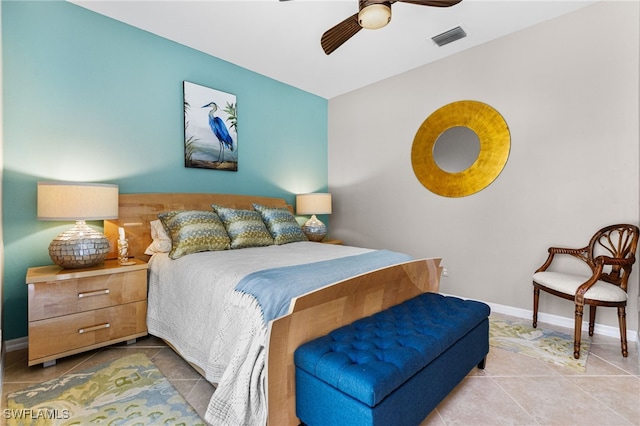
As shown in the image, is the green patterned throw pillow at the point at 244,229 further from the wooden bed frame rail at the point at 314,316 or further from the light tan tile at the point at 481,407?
the light tan tile at the point at 481,407

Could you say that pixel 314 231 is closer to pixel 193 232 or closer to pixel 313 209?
pixel 313 209

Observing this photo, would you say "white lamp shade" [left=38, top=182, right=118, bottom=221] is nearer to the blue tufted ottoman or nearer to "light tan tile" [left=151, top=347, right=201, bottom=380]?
"light tan tile" [left=151, top=347, right=201, bottom=380]

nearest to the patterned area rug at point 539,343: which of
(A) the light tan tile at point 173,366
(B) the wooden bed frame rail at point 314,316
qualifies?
(B) the wooden bed frame rail at point 314,316

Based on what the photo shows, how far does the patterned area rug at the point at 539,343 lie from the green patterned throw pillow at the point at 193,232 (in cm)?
243

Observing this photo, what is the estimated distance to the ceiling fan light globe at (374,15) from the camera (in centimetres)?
187

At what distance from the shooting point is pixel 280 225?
3107 millimetres

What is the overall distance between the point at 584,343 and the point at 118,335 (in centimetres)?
365

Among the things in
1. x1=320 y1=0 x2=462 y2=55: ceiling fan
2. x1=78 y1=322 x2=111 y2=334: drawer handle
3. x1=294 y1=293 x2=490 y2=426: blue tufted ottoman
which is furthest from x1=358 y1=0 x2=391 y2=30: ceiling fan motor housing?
x1=78 y1=322 x2=111 y2=334: drawer handle

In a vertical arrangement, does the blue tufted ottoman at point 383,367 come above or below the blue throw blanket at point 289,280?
below

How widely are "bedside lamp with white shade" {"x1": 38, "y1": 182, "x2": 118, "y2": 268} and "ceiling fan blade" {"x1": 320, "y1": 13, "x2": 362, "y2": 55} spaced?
2.01 metres

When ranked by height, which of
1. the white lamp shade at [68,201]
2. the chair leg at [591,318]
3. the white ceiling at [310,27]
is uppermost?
the white ceiling at [310,27]

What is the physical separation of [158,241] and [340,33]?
2.30 metres

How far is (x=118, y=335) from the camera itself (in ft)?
7.33

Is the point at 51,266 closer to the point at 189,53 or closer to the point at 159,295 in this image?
the point at 159,295
